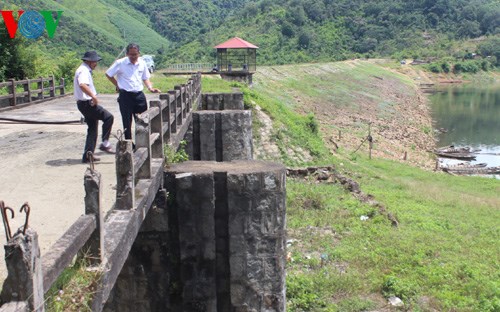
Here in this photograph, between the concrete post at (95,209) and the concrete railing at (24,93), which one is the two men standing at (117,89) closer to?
the concrete post at (95,209)

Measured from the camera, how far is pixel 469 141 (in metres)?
42.4

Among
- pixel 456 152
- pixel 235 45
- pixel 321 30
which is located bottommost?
pixel 456 152

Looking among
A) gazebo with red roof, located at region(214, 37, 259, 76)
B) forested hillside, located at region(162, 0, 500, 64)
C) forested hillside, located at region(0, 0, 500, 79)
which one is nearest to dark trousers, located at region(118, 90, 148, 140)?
gazebo with red roof, located at region(214, 37, 259, 76)

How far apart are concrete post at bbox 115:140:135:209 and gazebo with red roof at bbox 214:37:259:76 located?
94.9 feet

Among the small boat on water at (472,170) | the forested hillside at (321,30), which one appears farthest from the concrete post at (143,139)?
the forested hillside at (321,30)

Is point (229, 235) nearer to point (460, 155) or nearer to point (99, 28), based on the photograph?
point (460, 155)

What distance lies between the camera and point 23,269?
2922mm

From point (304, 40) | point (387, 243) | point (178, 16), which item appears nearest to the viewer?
point (387, 243)

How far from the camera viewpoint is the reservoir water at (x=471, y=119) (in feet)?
135

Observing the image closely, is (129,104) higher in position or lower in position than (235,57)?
higher

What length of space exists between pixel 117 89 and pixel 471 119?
49216 millimetres

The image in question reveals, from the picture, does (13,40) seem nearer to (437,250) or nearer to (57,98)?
(57,98)

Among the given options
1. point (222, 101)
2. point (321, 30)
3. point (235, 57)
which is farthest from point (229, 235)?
point (321, 30)

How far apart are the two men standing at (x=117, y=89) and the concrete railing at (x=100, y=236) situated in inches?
35.5
